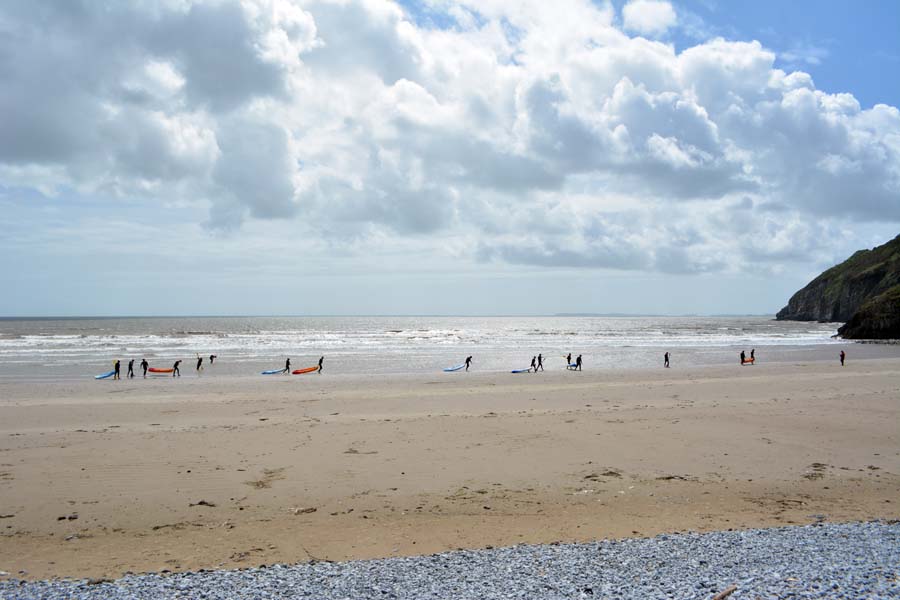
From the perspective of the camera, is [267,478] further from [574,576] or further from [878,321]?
[878,321]

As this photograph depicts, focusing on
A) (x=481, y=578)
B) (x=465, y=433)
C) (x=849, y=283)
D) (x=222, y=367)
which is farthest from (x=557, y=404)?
(x=849, y=283)

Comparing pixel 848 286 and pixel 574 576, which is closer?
pixel 574 576

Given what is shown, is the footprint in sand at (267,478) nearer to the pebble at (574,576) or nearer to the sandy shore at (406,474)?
the sandy shore at (406,474)

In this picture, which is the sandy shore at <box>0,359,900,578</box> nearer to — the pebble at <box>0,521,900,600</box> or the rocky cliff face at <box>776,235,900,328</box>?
the pebble at <box>0,521,900,600</box>

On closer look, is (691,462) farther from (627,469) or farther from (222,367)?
(222,367)

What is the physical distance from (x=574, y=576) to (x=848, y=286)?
132137 mm

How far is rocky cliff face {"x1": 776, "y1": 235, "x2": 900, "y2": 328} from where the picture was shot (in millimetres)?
96438

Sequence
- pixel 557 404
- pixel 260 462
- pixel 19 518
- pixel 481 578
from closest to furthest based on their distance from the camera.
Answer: pixel 481 578, pixel 19 518, pixel 260 462, pixel 557 404

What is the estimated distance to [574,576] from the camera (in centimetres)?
570

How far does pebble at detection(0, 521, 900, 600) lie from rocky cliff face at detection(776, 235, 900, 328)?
84.2m

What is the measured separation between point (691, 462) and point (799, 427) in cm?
527

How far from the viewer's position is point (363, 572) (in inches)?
234

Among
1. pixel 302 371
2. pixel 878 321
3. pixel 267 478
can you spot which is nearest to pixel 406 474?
pixel 267 478

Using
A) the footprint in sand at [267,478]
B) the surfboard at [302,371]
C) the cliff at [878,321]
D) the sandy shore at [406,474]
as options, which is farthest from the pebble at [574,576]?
the cliff at [878,321]
